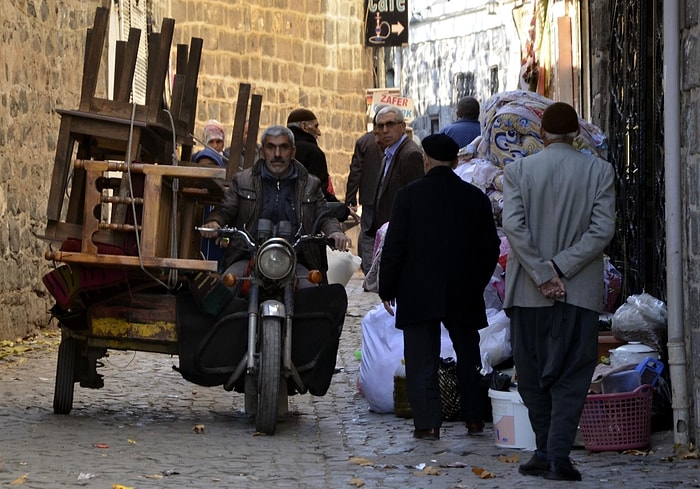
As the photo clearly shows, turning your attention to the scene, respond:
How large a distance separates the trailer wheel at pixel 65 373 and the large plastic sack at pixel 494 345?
237cm

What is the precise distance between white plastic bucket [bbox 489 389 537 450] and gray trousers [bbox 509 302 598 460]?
0.83 metres

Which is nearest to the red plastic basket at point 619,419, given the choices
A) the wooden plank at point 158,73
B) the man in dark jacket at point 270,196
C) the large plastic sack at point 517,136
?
the man in dark jacket at point 270,196

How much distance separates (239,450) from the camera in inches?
312

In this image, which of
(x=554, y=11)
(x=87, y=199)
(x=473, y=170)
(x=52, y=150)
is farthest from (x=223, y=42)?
(x=87, y=199)

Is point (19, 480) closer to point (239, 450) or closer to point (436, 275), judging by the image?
point (239, 450)

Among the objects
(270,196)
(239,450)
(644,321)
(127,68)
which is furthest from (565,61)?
(239,450)

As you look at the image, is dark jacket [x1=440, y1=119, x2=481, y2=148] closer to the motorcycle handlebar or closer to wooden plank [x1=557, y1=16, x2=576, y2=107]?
wooden plank [x1=557, y1=16, x2=576, y2=107]

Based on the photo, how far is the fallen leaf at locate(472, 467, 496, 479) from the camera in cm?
720

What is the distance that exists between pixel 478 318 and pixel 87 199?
7.25 feet

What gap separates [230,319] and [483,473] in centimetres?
206

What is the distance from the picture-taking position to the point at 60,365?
8977mm

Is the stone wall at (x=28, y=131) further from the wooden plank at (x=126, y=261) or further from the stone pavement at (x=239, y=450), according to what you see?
the wooden plank at (x=126, y=261)

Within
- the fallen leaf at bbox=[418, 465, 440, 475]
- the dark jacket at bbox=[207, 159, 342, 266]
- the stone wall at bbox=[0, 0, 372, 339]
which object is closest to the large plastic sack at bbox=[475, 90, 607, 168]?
the dark jacket at bbox=[207, 159, 342, 266]

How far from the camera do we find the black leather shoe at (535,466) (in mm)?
7180
